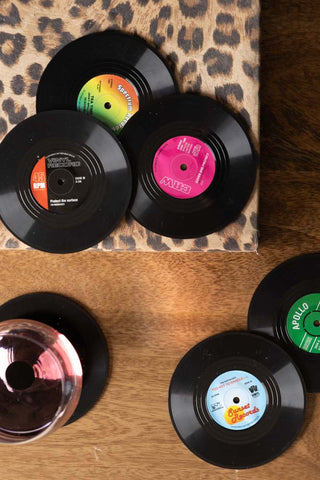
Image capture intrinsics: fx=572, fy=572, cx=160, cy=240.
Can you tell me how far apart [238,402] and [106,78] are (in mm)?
507

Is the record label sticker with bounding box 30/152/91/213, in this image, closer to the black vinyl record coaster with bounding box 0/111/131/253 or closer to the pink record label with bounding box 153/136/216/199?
the black vinyl record coaster with bounding box 0/111/131/253

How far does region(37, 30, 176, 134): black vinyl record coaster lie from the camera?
76 centimetres

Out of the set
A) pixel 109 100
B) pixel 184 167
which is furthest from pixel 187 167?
pixel 109 100

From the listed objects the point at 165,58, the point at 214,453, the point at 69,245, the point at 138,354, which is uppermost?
the point at 165,58

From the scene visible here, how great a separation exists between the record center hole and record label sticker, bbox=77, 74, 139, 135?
0.35 metres

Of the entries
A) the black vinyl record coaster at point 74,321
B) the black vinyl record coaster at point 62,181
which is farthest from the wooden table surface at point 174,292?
the black vinyl record coaster at point 62,181

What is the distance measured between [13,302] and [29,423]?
7.4 inches

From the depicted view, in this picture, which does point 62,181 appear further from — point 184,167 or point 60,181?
point 184,167

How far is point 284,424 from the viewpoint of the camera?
2.78 feet

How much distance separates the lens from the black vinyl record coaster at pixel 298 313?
33.3 inches

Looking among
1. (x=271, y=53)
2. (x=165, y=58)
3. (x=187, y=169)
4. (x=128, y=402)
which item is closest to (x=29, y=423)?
(x=128, y=402)

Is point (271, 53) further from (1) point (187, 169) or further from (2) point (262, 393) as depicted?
(2) point (262, 393)

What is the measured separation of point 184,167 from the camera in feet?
2.55

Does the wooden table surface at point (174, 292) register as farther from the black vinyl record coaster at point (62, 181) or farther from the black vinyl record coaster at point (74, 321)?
the black vinyl record coaster at point (62, 181)
